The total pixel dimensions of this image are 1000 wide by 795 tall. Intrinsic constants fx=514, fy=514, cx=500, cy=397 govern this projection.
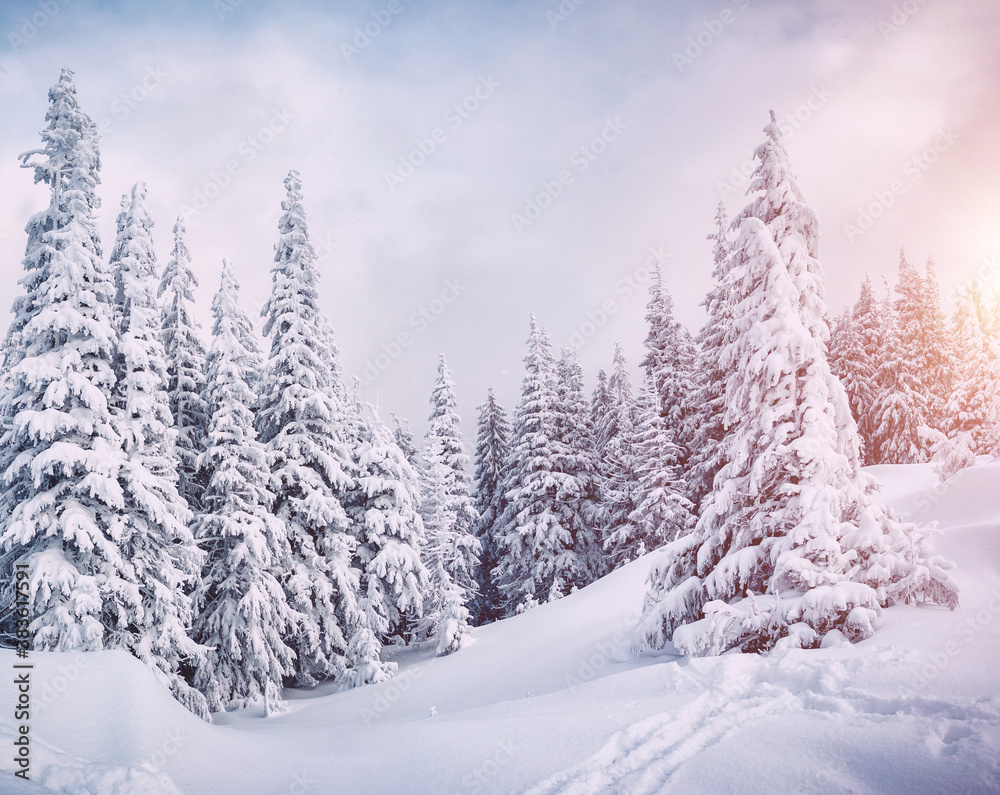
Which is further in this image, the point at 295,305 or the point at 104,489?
the point at 295,305

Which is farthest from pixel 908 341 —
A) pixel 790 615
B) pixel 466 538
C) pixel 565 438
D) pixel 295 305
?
pixel 295 305

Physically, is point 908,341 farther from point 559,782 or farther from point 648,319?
point 559,782

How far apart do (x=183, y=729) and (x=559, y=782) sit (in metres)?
6.18

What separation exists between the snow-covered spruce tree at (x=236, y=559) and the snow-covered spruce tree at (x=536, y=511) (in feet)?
46.2

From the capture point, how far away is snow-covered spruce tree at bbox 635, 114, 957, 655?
8.66 metres

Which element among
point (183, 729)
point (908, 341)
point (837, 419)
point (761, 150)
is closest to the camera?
point (183, 729)

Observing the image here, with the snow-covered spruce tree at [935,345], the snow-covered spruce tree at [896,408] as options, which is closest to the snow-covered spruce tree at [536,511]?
the snow-covered spruce tree at [896,408]

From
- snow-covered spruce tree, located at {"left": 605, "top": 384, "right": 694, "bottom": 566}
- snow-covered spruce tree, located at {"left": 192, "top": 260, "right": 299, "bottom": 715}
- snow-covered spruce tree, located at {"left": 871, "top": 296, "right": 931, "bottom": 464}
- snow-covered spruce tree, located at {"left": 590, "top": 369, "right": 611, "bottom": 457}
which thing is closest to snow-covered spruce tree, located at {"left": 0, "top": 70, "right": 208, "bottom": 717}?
snow-covered spruce tree, located at {"left": 192, "top": 260, "right": 299, "bottom": 715}

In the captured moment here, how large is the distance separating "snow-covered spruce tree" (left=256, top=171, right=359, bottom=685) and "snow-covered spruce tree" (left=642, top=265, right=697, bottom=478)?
53.5ft

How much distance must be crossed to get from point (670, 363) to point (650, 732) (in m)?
24.5

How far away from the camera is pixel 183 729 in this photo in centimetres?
798

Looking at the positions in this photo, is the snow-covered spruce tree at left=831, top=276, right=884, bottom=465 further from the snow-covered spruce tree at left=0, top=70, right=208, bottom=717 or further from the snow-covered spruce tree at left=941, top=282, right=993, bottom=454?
the snow-covered spruce tree at left=0, top=70, right=208, bottom=717

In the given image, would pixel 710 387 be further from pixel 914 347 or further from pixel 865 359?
pixel 914 347

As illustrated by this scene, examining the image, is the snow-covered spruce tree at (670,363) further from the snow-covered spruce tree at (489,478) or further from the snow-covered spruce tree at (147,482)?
the snow-covered spruce tree at (147,482)
